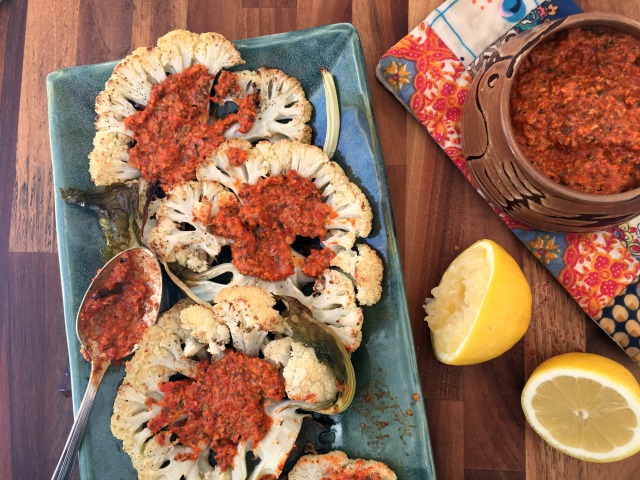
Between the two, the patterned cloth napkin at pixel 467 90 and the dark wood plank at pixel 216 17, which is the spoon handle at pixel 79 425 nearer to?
the dark wood plank at pixel 216 17

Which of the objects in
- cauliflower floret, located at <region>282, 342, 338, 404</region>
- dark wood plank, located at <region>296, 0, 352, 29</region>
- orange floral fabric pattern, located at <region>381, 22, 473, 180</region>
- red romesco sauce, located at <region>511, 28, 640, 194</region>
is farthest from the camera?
dark wood plank, located at <region>296, 0, 352, 29</region>

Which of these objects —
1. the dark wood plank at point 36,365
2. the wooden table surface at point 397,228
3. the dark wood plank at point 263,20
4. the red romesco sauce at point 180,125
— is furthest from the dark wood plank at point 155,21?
the dark wood plank at point 36,365

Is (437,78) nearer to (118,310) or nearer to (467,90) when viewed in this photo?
(467,90)

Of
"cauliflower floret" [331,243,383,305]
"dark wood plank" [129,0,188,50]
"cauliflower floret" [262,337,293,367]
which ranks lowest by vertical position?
"cauliflower floret" [262,337,293,367]

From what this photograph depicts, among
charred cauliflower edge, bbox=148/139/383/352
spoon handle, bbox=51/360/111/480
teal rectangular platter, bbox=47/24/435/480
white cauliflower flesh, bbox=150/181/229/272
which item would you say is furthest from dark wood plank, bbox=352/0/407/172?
spoon handle, bbox=51/360/111/480

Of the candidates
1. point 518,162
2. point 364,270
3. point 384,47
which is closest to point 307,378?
point 364,270

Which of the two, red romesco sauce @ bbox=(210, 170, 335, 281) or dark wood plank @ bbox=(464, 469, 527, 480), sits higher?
red romesco sauce @ bbox=(210, 170, 335, 281)

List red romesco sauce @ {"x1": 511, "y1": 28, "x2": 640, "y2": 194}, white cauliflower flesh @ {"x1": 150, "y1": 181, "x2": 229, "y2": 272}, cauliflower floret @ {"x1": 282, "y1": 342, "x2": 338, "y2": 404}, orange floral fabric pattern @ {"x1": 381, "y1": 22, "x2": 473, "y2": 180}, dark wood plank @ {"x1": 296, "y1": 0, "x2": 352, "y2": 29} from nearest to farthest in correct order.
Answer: red romesco sauce @ {"x1": 511, "y1": 28, "x2": 640, "y2": 194} → cauliflower floret @ {"x1": 282, "y1": 342, "x2": 338, "y2": 404} → white cauliflower flesh @ {"x1": 150, "y1": 181, "x2": 229, "y2": 272} → orange floral fabric pattern @ {"x1": 381, "y1": 22, "x2": 473, "y2": 180} → dark wood plank @ {"x1": 296, "y1": 0, "x2": 352, "y2": 29}

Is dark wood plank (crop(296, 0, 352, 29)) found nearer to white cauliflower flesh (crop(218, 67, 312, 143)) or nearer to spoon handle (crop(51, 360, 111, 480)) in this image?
white cauliflower flesh (crop(218, 67, 312, 143))

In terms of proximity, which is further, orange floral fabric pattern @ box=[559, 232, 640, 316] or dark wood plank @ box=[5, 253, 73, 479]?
dark wood plank @ box=[5, 253, 73, 479]
